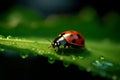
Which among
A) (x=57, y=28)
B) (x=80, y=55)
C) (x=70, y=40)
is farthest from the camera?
(x=57, y=28)

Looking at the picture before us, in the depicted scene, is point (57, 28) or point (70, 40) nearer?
point (70, 40)

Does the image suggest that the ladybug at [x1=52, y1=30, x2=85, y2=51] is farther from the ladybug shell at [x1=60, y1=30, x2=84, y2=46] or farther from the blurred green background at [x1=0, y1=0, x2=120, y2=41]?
the blurred green background at [x1=0, y1=0, x2=120, y2=41]

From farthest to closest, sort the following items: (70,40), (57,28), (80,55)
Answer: (57,28), (70,40), (80,55)

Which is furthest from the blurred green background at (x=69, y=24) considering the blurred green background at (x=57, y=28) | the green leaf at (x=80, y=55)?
the green leaf at (x=80, y=55)

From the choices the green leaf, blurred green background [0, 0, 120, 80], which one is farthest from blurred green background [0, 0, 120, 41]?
the green leaf

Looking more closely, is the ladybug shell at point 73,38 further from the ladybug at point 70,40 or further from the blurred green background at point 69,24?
the blurred green background at point 69,24

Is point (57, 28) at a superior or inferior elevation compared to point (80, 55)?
superior

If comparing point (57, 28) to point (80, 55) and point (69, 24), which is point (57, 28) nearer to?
point (69, 24)

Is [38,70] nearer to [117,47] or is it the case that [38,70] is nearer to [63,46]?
[63,46]

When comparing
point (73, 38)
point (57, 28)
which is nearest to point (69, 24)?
point (57, 28)
